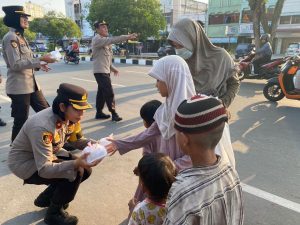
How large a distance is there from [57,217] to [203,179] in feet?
5.95

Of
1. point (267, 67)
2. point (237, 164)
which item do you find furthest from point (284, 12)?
point (237, 164)

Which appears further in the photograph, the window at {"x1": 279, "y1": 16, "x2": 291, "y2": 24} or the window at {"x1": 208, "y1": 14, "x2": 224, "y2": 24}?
the window at {"x1": 208, "y1": 14, "x2": 224, "y2": 24}

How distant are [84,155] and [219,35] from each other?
37.9 meters

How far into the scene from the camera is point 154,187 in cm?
171

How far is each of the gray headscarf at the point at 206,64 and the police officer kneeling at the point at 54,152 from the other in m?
0.99

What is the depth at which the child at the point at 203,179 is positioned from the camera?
3.68ft

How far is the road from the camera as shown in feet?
8.72

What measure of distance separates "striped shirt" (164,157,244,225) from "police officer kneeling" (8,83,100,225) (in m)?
1.10

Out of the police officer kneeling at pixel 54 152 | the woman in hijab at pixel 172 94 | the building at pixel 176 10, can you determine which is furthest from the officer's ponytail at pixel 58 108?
the building at pixel 176 10

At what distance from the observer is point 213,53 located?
2.65 meters

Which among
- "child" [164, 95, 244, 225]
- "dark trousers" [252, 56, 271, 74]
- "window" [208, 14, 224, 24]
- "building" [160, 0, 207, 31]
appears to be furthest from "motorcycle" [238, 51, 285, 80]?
"building" [160, 0, 207, 31]

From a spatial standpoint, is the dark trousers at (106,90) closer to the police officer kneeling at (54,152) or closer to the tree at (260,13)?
the police officer kneeling at (54,152)

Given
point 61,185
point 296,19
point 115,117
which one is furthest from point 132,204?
point 296,19

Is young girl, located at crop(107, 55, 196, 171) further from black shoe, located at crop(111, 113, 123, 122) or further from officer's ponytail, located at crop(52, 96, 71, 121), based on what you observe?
black shoe, located at crop(111, 113, 123, 122)
